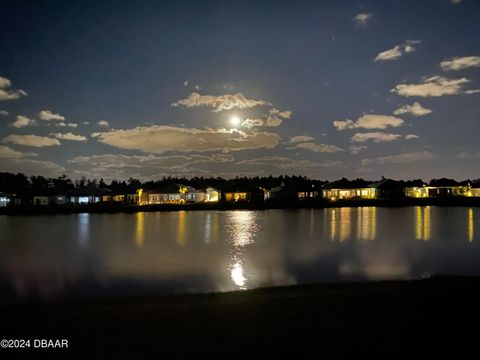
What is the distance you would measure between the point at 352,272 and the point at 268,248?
9.31 meters

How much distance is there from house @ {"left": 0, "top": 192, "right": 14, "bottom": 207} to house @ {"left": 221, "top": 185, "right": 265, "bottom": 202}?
45712mm

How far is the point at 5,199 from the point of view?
257ft

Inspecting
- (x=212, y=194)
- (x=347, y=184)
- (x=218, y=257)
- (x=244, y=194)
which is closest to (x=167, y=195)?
(x=212, y=194)

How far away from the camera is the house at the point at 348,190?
82.3 metres

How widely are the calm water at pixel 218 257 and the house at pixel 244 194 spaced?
45.9 metres

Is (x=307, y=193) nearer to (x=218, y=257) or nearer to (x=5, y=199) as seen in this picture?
(x=5, y=199)

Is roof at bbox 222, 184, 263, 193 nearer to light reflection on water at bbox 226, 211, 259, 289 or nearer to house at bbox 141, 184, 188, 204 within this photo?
house at bbox 141, 184, 188, 204

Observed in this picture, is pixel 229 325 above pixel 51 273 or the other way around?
above

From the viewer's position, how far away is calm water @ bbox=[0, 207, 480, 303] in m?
15.8

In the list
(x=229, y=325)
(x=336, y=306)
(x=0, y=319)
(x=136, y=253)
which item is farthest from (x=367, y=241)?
(x=0, y=319)

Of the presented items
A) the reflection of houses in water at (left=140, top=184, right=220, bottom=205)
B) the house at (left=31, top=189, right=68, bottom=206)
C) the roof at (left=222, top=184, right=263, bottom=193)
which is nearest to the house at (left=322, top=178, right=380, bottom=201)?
the roof at (left=222, top=184, right=263, bottom=193)

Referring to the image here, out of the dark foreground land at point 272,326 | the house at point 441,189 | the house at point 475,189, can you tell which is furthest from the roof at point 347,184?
the dark foreground land at point 272,326

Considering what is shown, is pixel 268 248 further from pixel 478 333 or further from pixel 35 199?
pixel 35 199

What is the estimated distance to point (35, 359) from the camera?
6637 millimetres
